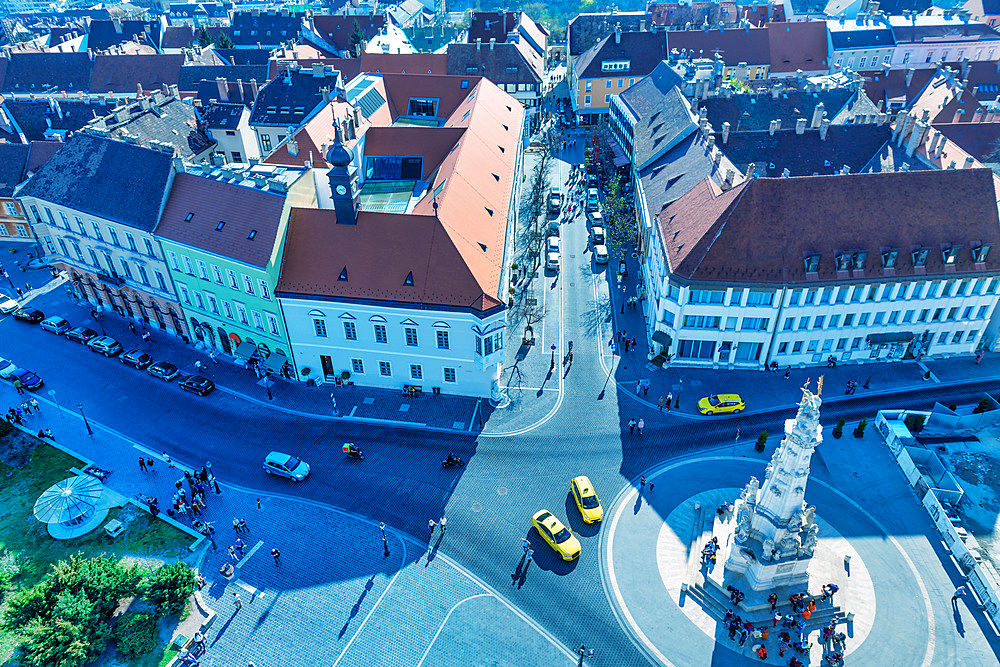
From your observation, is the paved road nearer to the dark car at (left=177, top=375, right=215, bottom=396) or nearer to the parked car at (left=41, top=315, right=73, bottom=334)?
the dark car at (left=177, top=375, right=215, bottom=396)

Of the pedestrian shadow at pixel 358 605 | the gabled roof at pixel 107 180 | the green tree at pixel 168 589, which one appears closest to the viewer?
the green tree at pixel 168 589

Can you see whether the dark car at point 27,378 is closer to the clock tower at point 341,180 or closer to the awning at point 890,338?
the clock tower at point 341,180

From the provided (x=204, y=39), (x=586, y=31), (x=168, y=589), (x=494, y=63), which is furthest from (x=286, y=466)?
(x=204, y=39)

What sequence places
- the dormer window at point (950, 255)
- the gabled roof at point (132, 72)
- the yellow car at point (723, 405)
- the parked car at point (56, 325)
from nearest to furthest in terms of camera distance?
the yellow car at point (723, 405) < the dormer window at point (950, 255) < the parked car at point (56, 325) < the gabled roof at point (132, 72)

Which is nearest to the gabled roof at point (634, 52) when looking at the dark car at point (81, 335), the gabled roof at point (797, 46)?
the gabled roof at point (797, 46)

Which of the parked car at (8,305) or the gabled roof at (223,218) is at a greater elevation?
the gabled roof at (223,218)

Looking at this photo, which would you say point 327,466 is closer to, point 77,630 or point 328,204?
point 77,630
